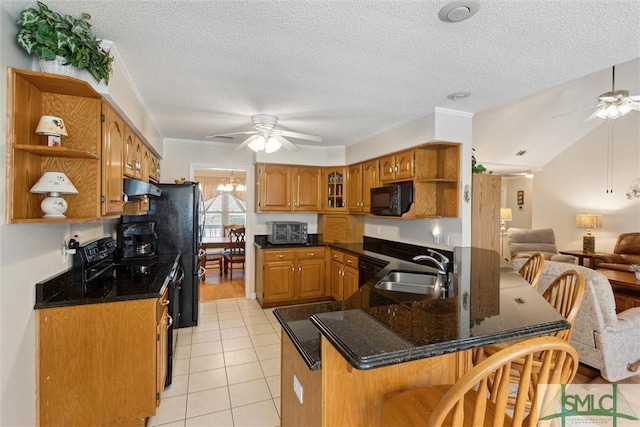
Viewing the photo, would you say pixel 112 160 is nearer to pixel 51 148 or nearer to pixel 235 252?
pixel 51 148

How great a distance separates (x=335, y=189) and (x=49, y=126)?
3696 mm

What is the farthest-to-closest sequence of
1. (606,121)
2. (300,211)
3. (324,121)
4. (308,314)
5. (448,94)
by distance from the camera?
(606,121)
(300,211)
(324,121)
(448,94)
(308,314)

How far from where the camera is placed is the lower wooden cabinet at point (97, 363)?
5.73 ft

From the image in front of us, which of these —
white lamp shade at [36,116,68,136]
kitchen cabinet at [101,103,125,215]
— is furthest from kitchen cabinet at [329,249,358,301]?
white lamp shade at [36,116,68,136]

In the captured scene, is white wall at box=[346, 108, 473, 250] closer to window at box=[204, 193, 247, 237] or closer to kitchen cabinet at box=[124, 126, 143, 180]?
kitchen cabinet at box=[124, 126, 143, 180]

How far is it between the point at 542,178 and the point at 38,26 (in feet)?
30.7

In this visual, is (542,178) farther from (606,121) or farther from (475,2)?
(475,2)

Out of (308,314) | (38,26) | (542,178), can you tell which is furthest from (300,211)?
(542,178)

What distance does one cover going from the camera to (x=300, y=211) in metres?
4.78

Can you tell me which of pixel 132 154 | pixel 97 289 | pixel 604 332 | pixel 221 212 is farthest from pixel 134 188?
pixel 221 212

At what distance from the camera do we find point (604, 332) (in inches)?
93.6

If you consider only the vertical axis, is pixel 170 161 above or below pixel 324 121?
below

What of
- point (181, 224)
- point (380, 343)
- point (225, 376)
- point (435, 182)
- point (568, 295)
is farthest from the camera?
point (181, 224)

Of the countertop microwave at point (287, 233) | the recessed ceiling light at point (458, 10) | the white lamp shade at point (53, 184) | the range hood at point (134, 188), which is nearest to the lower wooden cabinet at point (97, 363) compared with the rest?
the white lamp shade at point (53, 184)
